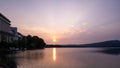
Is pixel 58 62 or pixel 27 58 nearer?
pixel 58 62

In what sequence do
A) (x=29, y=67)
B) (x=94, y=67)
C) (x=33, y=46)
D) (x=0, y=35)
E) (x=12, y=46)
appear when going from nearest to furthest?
(x=29, y=67) < (x=94, y=67) < (x=12, y=46) < (x=0, y=35) < (x=33, y=46)

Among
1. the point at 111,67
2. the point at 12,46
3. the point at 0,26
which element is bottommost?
the point at 111,67

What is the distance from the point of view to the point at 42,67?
178ft

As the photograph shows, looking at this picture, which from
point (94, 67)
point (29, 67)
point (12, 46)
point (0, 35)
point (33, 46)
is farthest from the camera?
point (33, 46)

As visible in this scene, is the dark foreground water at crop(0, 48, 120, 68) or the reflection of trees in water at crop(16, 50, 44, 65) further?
the reflection of trees in water at crop(16, 50, 44, 65)

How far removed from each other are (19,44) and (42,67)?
114 m

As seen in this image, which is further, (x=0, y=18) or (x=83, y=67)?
(x=0, y=18)

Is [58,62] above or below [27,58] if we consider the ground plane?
below

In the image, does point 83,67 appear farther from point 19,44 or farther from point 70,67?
point 19,44

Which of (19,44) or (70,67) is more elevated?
(19,44)

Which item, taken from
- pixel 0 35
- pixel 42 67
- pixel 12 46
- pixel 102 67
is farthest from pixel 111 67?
pixel 0 35

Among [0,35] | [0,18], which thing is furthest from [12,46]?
[0,18]

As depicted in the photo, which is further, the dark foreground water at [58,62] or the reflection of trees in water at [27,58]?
the reflection of trees in water at [27,58]

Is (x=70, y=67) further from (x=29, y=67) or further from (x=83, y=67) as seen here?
(x=29, y=67)
